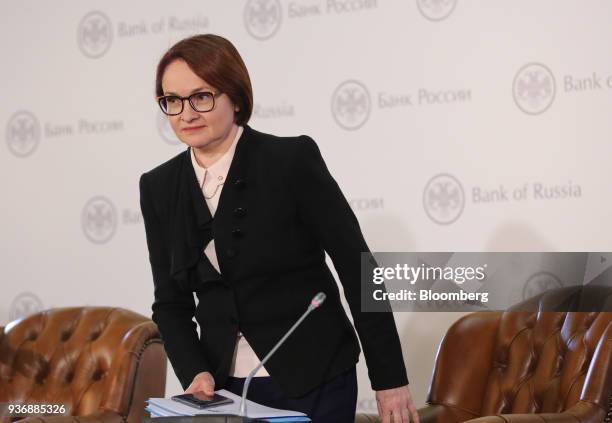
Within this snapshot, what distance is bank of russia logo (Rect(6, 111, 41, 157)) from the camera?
18.4ft

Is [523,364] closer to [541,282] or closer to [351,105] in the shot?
[541,282]

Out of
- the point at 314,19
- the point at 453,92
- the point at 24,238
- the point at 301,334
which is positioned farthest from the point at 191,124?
the point at 24,238

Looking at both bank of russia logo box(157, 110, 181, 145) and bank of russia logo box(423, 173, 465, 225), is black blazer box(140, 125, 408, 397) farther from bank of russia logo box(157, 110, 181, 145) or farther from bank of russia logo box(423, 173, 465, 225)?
bank of russia logo box(157, 110, 181, 145)

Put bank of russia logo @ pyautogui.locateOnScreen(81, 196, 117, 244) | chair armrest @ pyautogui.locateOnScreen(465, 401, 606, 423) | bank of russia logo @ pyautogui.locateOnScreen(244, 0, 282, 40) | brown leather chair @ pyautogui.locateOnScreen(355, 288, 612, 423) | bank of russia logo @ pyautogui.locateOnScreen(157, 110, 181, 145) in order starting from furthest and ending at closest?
bank of russia logo @ pyautogui.locateOnScreen(81, 196, 117, 244) < bank of russia logo @ pyautogui.locateOnScreen(157, 110, 181, 145) < bank of russia logo @ pyautogui.locateOnScreen(244, 0, 282, 40) < brown leather chair @ pyautogui.locateOnScreen(355, 288, 612, 423) < chair armrest @ pyautogui.locateOnScreen(465, 401, 606, 423)

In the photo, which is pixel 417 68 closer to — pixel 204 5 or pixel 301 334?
pixel 204 5

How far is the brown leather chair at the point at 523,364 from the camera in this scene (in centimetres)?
315

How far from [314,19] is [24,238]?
228cm

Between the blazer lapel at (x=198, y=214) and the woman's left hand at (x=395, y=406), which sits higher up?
the blazer lapel at (x=198, y=214)

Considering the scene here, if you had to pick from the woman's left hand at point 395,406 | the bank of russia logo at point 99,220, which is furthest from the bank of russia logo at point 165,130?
the woman's left hand at point 395,406

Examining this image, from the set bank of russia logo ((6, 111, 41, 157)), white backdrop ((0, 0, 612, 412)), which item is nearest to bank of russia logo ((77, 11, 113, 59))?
white backdrop ((0, 0, 612, 412))

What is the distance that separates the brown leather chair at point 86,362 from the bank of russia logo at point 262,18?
1.74 meters

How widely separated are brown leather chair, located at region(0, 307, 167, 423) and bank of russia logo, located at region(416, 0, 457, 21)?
1.97 metres

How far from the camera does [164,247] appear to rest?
2.61 m

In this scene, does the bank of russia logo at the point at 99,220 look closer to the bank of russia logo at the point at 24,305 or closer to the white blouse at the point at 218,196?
the bank of russia logo at the point at 24,305
